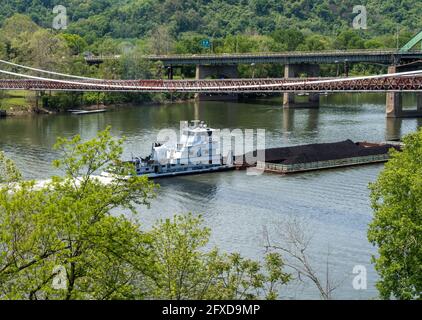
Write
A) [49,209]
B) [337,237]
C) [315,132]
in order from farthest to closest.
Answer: [315,132] → [337,237] → [49,209]

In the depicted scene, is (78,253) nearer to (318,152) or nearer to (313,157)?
(313,157)

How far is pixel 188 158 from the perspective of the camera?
4578cm

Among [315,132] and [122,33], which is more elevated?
[122,33]

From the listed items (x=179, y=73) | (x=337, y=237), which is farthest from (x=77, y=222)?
(x=179, y=73)

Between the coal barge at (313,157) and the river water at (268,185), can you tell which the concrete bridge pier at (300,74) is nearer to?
the river water at (268,185)

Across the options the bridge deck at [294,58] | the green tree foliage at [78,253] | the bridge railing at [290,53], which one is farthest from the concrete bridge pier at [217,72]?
the green tree foliage at [78,253]

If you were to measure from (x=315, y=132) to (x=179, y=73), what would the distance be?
54.3 m

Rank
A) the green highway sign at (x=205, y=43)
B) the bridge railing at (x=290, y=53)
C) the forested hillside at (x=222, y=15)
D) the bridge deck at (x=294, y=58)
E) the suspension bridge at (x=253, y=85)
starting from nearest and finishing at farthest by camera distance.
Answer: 1. the suspension bridge at (x=253, y=85)
2. the bridge deck at (x=294, y=58)
3. the bridge railing at (x=290, y=53)
4. the green highway sign at (x=205, y=43)
5. the forested hillside at (x=222, y=15)

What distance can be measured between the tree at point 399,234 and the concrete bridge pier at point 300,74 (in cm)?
6192

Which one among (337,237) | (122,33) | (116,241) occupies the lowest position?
(337,237)

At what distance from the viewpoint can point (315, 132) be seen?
62.2 m

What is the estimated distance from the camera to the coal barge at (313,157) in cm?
4541

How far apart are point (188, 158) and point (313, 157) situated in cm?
669

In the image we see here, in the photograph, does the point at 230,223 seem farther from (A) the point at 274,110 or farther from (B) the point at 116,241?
(A) the point at 274,110
